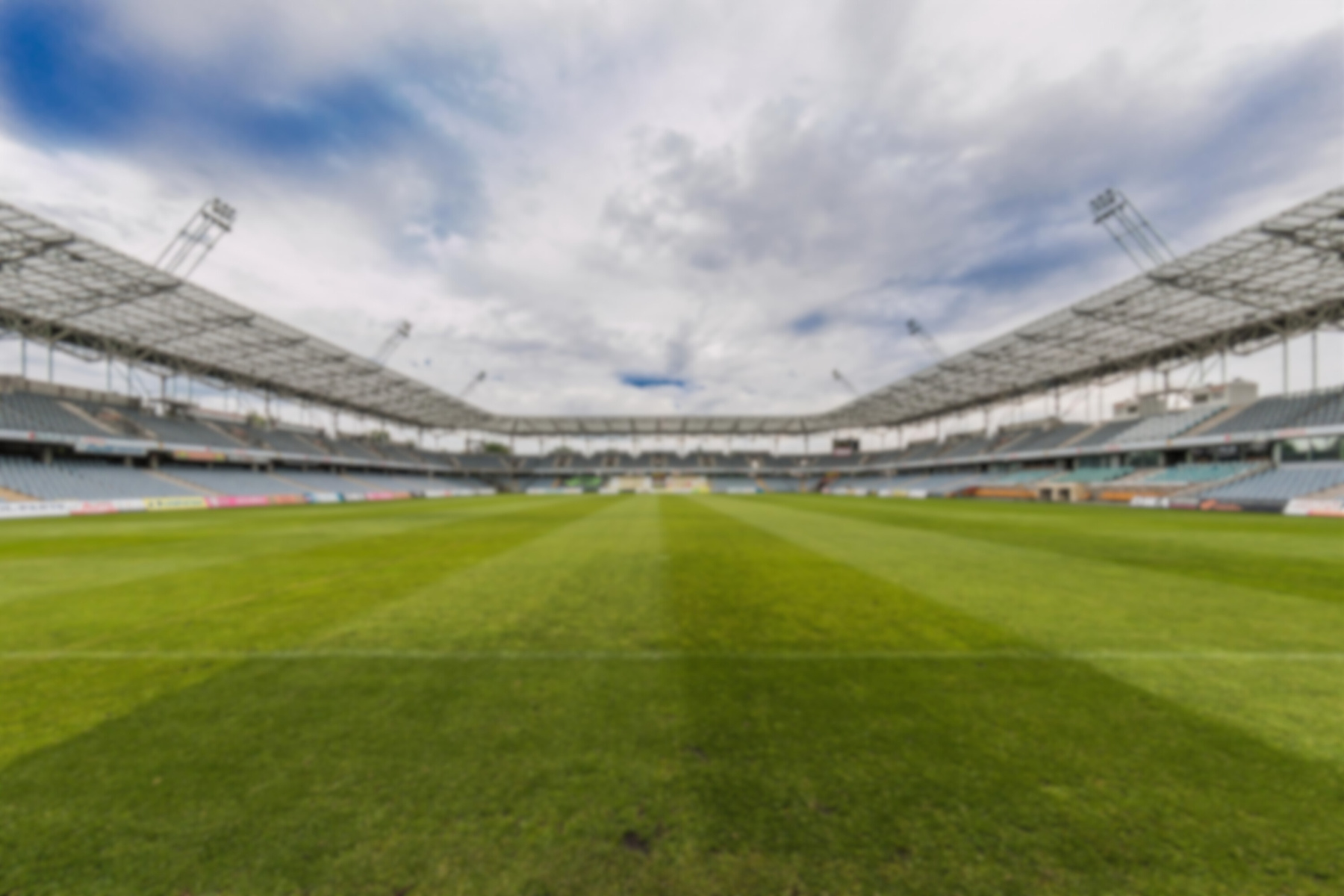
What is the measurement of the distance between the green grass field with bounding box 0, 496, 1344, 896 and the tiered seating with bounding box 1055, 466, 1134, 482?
3722cm

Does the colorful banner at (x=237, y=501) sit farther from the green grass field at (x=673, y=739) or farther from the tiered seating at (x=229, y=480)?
the green grass field at (x=673, y=739)

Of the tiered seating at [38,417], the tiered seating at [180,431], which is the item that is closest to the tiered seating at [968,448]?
the tiered seating at [180,431]

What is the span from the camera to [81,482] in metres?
28.2

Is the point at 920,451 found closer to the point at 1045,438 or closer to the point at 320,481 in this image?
the point at 1045,438

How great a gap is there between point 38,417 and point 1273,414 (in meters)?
71.2

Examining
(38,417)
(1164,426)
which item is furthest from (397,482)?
(1164,426)

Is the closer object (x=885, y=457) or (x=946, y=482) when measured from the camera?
(x=946, y=482)

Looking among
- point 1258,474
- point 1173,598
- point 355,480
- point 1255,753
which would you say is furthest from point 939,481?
point 355,480

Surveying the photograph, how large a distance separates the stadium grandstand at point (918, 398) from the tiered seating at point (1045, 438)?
0.84ft

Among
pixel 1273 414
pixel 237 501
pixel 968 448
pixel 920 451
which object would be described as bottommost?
pixel 237 501

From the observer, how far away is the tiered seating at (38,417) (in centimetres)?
2769

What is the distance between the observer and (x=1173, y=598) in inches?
243

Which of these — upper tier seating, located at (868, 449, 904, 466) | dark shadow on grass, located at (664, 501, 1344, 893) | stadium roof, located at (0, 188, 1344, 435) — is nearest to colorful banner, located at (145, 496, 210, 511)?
stadium roof, located at (0, 188, 1344, 435)

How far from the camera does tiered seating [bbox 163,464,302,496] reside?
3472 cm
